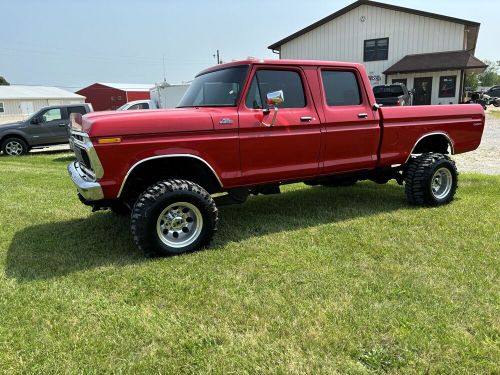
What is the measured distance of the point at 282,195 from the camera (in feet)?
23.3

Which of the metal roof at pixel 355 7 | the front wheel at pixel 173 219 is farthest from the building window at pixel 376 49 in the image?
the front wheel at pixel 173 219

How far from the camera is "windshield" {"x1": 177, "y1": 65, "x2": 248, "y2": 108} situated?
4.71m

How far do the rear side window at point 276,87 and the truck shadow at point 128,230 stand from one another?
60.1 inches

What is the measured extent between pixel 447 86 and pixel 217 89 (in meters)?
A: 25.5

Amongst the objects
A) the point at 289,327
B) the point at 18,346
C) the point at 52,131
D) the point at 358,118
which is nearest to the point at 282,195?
the point at 358,118

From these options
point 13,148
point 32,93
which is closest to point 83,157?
point 13,148

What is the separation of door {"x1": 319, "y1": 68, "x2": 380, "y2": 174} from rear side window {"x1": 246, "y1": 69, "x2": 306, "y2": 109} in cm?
37

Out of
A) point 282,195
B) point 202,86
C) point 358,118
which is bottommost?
point 282,195

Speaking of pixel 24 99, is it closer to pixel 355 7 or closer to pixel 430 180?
pixel 355 7

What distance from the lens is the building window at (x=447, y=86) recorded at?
26.1 meters

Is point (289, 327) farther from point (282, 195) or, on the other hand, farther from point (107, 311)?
point (282, 195)

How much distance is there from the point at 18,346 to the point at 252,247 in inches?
93.8

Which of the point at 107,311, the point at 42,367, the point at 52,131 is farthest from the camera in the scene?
the point at 52,131

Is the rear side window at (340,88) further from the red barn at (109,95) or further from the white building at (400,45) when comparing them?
the red barn at (109,95)
